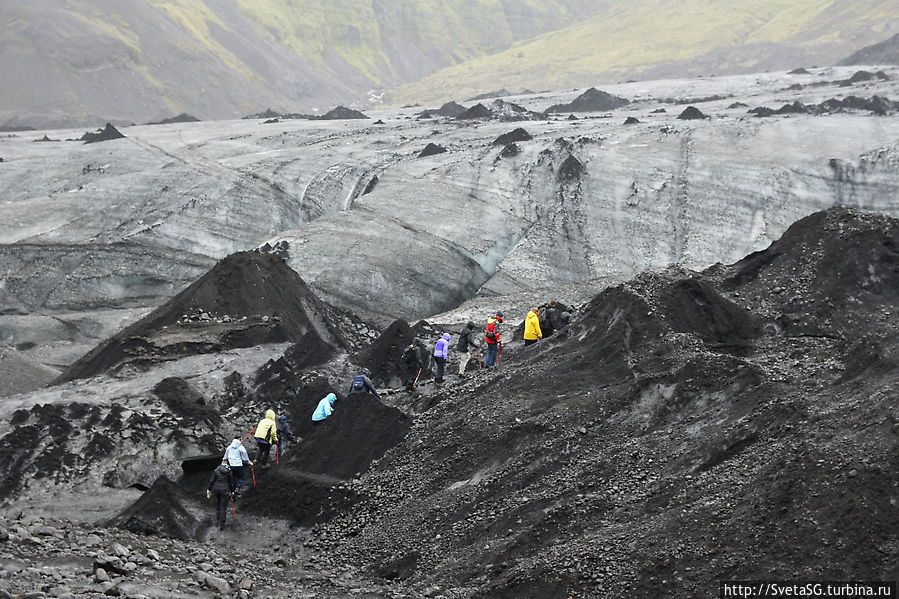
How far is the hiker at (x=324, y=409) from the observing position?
Answer: 16.9m

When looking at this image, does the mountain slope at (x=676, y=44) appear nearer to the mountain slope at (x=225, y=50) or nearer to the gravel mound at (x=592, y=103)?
the mountain slope at (x=225, y=50)

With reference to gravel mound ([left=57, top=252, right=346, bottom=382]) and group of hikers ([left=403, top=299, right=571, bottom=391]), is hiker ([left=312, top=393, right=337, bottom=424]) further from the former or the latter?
gravel mound ([left=57, top=252, right=346, bottom=382])

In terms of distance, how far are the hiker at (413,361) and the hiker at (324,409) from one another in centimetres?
199

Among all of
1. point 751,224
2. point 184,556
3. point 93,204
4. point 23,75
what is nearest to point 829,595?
point 184,556

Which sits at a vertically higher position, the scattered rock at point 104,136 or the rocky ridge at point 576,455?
the scattered rock at point 104,136

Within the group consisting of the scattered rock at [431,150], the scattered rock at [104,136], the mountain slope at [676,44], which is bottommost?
the mountain slope at [676,44]

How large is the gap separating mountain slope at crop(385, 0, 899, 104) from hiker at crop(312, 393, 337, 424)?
76.5 meters

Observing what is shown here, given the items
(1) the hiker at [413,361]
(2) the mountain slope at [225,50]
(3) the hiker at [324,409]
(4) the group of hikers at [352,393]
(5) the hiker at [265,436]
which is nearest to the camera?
(4) the group of hikers at [352,393]

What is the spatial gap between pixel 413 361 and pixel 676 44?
288ft

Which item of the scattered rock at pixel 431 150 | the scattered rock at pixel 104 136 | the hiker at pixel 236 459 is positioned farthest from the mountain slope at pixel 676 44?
the hiker at pixel 236 459

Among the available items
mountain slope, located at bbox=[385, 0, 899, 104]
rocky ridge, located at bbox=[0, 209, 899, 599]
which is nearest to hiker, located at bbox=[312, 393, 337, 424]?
rocky ridge, located at bbox=[0, 209, 899, 599]

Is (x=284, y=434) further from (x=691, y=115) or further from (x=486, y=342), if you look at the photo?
(x=691, y=115)

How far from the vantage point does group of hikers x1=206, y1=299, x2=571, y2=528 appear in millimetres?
14906

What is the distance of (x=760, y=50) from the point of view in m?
90.1
